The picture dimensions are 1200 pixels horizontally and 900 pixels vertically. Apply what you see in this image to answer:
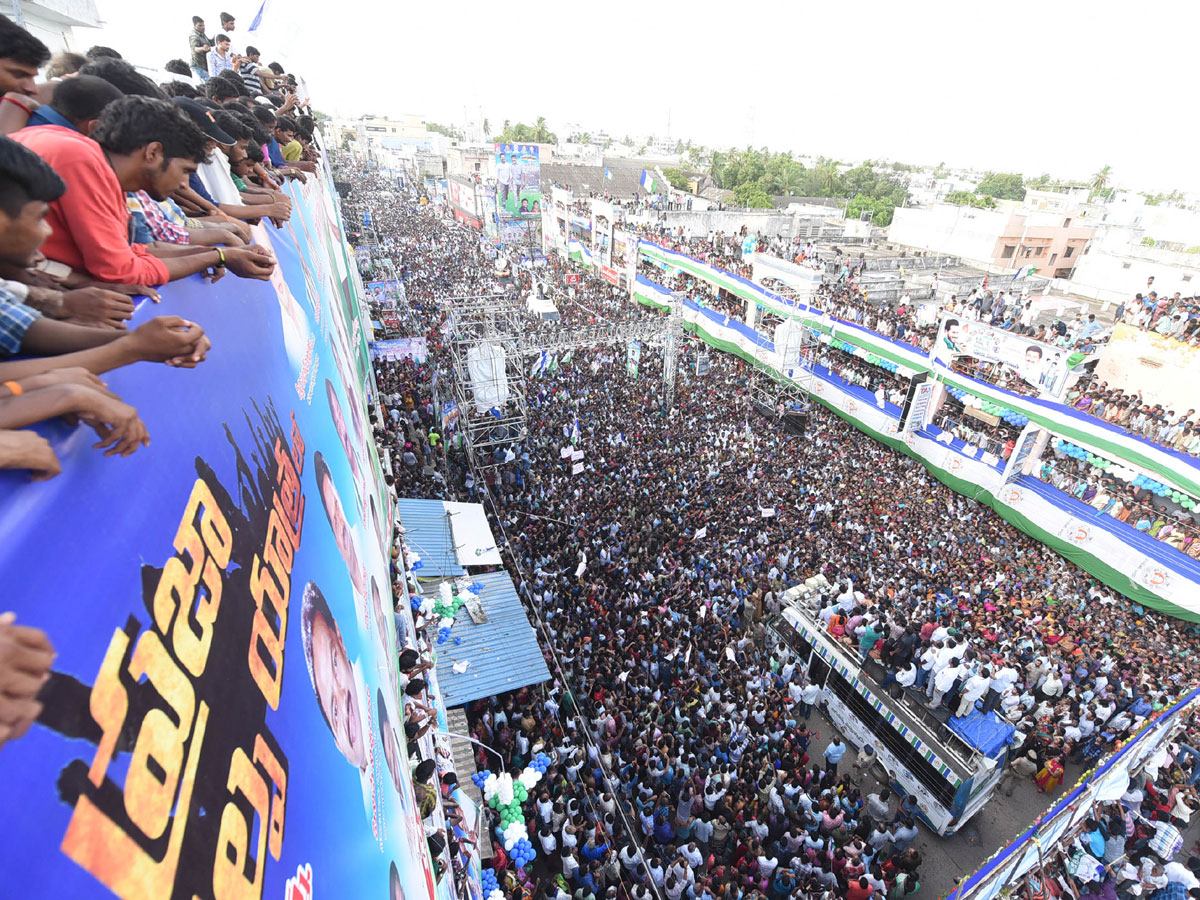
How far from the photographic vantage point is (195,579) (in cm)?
167

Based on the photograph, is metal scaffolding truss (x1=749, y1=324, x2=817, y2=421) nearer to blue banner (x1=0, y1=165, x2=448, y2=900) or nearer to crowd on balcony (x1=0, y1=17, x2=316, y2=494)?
blue banner (x1=0, y1=165, x2=448, y2=900)

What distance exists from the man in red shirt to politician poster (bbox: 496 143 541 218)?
4244 cm

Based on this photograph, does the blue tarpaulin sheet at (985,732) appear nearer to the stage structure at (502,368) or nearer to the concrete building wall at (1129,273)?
the stage structure at (502,368)

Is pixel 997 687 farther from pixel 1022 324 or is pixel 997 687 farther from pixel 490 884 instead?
pixel 1022 324

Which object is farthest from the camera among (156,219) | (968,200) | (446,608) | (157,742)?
(968,200)

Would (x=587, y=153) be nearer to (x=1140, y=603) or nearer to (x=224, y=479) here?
(x=1140, y=603)

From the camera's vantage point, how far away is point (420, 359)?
65.4ft

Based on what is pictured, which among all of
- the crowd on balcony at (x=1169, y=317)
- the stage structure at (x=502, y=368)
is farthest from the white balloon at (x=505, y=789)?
the crowd on balcony at (x=1169, y=317)

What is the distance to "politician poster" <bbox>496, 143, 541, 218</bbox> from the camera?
133 feet

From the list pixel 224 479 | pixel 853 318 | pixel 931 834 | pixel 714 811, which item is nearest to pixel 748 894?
pixel 714 811

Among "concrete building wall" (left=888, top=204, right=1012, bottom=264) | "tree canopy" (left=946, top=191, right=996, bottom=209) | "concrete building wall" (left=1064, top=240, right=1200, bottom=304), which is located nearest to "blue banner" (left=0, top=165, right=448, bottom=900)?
"concrete building wall" (left=1064, top=240, right=1200, bottom=304)

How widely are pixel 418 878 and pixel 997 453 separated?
→ 18.1 metres

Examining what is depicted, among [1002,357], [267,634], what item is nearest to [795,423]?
[1002,357]

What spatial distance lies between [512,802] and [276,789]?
668 cm
